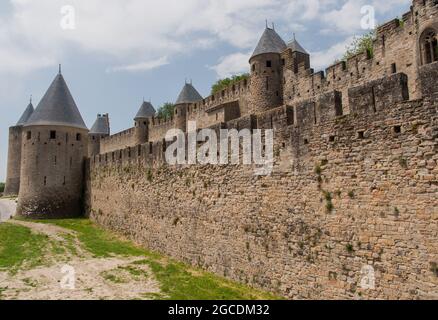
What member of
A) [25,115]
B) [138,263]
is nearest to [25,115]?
[25,115]

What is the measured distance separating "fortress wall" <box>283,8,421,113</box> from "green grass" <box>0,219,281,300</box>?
8.69 metres

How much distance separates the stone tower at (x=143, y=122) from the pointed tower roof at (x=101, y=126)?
685 centimetres

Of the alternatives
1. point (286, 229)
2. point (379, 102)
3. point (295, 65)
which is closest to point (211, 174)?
point (286, 229)

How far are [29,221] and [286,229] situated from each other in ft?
56.6

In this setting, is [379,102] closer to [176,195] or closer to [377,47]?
[176,195]

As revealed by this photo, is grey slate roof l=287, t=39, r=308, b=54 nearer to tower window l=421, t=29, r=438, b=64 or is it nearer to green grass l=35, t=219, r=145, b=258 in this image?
tower window l=421, t=29, r=438, b=64

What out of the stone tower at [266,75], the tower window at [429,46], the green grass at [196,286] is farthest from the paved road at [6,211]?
the tower window at [429,46]

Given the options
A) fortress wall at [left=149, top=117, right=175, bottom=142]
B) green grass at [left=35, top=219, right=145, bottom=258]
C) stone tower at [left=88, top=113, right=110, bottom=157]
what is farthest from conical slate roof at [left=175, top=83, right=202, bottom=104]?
green grass at [left=35, top=219, right=145, bottom=258]

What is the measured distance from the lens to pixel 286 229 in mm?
7953

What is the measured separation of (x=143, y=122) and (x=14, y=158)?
49.8 ft

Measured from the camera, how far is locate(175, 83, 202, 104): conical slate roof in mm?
32969

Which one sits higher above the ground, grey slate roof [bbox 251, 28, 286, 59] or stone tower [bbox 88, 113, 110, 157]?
grey slate roof [bbox 251, 28, 286, 59]
